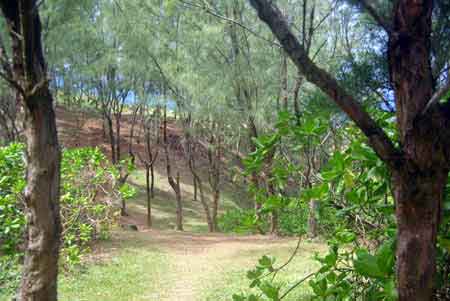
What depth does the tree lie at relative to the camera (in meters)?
0.89

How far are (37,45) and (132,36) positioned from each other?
11954mm

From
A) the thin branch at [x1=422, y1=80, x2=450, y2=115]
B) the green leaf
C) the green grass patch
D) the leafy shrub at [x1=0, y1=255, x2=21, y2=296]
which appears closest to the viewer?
the thin branch at [x1=422, y1=80, x2=450, y2=115]

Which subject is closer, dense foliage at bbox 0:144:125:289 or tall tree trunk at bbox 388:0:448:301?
tall tree trunk at bbox 388:0:448:301

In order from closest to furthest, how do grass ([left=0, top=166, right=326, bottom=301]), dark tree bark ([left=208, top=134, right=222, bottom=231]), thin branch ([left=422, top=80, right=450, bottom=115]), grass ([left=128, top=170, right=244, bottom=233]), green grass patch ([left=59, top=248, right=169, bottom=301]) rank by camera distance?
1. thin branch ([left=422, top=80, right=450, bottom=115])
2. green grass patch ([left=59, top=248, right=169, bottom=301])
3. grass ([left=0, top=166, right=326, bottom=301])
4. dark tree bark ([left=208, top=134, right=222, bottom=231])
5. grass ([left=128, top=170, right=244, bottom=233])

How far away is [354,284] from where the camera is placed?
140 cm

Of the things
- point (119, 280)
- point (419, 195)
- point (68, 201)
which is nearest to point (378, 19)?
Result: point (419, 195)

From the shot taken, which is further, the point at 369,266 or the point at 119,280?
the point at 119,280

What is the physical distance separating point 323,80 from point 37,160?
1.43 meters

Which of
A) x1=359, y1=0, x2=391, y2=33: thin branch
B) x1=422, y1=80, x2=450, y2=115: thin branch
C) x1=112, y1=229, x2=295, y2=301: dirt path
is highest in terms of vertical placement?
x1=359, y1=0, x2=391, y2=33: thin branch

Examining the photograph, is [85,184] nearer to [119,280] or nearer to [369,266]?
[119,280]

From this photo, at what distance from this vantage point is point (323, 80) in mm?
930

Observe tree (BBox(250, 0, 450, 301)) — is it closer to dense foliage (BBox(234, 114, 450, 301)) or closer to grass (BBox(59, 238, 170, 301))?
dense foliage (BBox(234, 114, 450, 301))

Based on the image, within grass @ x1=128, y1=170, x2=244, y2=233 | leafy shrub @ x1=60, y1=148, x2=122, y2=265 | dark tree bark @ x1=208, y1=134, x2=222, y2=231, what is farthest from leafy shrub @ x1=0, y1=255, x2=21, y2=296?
grass @ x1=128, y1=170, x2=244, y2=233

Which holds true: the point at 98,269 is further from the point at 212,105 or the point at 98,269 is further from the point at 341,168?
the point at 341,168
